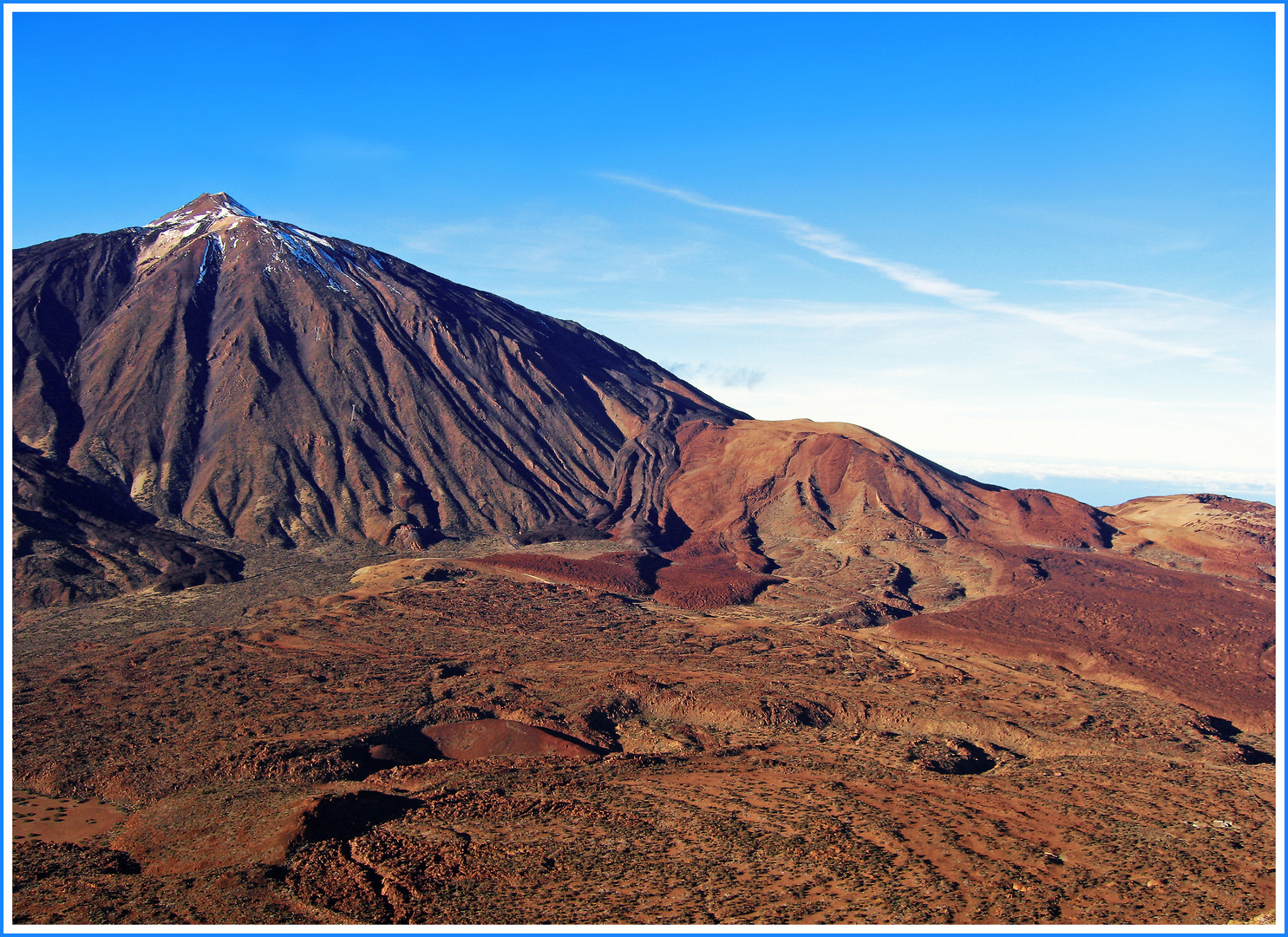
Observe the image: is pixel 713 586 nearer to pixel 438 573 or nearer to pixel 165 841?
pixel 438 573

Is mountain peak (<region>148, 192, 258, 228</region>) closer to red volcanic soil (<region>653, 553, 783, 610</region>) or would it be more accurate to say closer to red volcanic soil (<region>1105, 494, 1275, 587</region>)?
red volcanic soil (<region>653, 553, 783, 610</region>)

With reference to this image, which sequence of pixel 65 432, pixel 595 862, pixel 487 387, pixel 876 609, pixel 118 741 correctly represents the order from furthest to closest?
pixel 487 387 → pixel 65 432 → pixel 876 609 → pixel 118 741 → pixel 595 862

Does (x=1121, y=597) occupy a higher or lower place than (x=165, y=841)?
higher

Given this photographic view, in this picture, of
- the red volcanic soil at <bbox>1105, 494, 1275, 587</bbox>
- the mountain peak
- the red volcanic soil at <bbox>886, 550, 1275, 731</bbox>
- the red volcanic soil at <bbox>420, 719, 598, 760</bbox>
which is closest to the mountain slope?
the mountain peak

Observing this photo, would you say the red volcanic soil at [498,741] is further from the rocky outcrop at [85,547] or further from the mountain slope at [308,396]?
the mountain slope at [308,396]

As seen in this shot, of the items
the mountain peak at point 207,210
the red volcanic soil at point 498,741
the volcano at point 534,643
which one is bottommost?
the red volcanic soil at point 498,741

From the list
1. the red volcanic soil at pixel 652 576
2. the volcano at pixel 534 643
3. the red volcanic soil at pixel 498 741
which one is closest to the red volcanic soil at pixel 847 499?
the volcano at pixel 534 643

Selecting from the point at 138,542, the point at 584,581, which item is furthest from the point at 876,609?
the point at 138,542
